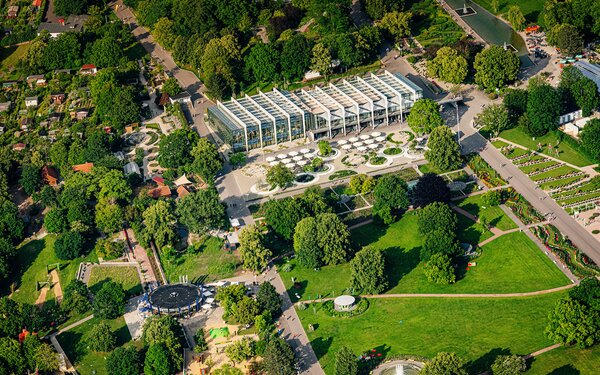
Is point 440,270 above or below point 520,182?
above

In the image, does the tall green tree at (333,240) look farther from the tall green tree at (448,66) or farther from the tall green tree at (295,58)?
the tall green tree at (295,58)

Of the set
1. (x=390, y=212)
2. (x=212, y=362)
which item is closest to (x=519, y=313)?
(x=390, y=212)

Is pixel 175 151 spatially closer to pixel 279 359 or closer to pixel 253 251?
pixel 253 251

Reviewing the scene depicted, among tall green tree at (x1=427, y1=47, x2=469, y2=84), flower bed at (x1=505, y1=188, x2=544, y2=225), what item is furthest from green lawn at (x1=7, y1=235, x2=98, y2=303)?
tall green tree at (x1=427, y1=47, x2=469, y2=84)

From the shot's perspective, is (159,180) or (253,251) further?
(159,180)

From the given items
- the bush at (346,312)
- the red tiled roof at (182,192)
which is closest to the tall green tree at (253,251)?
the bush at (346,312)

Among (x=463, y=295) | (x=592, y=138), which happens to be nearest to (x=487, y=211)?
(x=463, y=295)

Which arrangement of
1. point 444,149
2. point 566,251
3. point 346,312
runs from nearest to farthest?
point 346,312, point 566,251, point 444,149

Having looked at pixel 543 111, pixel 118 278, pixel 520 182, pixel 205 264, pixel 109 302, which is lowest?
pixel 520 182
